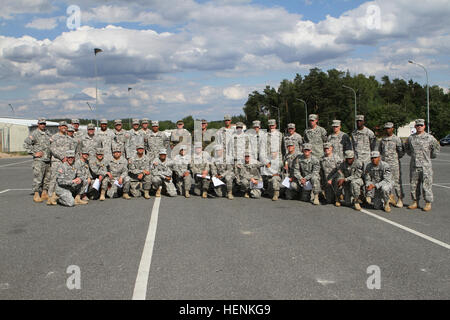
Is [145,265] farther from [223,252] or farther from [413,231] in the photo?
[413,231]

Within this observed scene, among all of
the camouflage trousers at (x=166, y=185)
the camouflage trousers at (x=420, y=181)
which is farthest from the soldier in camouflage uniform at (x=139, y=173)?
the camouflage trousers at (x=420, y=181)

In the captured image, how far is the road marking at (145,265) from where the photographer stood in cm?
441

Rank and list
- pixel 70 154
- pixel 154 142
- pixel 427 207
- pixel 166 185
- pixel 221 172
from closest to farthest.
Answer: pixel 427 207, pixel 70 154, pixel 166 185, pixel 221 172, pixel 154 142

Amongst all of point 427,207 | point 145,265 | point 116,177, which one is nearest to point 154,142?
point 116,177

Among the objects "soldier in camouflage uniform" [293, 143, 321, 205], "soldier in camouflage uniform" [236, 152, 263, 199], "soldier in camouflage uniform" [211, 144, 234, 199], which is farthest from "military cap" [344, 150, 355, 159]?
"soldier in camouflage uniform" [211, 144, 234, 199]

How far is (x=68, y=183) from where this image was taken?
395 inches

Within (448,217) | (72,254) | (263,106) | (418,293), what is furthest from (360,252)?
(263,106)

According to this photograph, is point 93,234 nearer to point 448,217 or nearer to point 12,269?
point 12,269

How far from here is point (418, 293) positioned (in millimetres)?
4336

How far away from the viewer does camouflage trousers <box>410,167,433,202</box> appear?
30.0 feet

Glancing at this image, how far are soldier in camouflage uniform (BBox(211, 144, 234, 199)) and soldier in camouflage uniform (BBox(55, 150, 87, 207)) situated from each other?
3.55 meters

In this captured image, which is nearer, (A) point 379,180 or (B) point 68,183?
(A) point 379,180

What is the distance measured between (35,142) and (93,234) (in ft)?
17.4

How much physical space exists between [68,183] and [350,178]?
6813 millimetres
